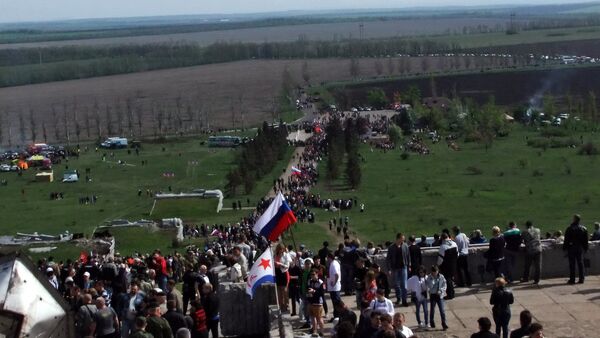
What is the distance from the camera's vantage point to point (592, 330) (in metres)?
11.9

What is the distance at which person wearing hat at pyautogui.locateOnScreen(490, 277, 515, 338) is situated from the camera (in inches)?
436

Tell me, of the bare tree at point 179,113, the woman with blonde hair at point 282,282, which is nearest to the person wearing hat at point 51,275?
the woman with blonde hair at point 282,282

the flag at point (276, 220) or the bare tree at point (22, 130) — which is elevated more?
the flag at point (276, 220)

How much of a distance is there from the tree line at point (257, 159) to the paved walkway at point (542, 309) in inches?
1594

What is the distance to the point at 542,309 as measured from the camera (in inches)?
509

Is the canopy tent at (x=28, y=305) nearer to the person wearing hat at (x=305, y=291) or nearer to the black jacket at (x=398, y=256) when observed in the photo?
the person wearing hat at (x=305, y=291)

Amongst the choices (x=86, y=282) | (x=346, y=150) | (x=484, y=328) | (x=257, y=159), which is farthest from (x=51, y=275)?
(x=346, y=150)

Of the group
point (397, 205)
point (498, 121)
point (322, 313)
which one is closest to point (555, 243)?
point (322, 313)

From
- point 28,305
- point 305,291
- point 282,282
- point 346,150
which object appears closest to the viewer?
point 28,305

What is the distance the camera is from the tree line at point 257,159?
55.2m

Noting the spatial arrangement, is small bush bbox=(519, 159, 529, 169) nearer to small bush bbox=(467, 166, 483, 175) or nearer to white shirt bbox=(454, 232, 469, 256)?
small bush bbox=(467, 166, 483, 175)

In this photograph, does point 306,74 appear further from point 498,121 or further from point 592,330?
point 592,330

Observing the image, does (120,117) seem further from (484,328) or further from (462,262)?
(484,328)

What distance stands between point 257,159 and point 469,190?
552 inches
